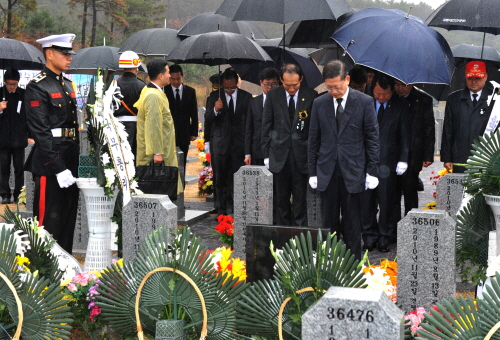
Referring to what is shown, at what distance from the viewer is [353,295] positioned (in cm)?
301

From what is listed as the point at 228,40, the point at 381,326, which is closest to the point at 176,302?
the point at 381,326

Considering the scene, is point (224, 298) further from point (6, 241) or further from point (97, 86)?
point (97, 86)

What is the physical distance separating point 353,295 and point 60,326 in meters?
1.89

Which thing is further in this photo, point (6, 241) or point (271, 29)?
point (271, 29)

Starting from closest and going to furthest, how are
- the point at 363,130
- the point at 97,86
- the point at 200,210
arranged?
the point at 97,86 < the point at 363,130 < the point at 200,210

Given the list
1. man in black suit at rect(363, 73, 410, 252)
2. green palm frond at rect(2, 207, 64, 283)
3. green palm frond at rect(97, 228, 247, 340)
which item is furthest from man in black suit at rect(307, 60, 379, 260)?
green palm frond at rect(2, 207, 64, 283)

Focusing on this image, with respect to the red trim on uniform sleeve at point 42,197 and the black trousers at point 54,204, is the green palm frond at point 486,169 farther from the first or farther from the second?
the red trim on uniform sleeve at point 42,197

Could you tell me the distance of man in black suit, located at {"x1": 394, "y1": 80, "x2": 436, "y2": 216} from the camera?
7.73 m

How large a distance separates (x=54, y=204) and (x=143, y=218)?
1.03 meters

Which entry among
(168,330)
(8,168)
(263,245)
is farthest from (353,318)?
(8,168)

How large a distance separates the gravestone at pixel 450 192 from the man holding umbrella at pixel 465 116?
72cm

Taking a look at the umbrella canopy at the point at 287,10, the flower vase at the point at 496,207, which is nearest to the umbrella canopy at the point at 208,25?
the umbrella canopy at the point at 287,10

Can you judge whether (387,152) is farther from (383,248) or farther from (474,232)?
(474,232)

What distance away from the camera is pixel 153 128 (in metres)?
7.60
